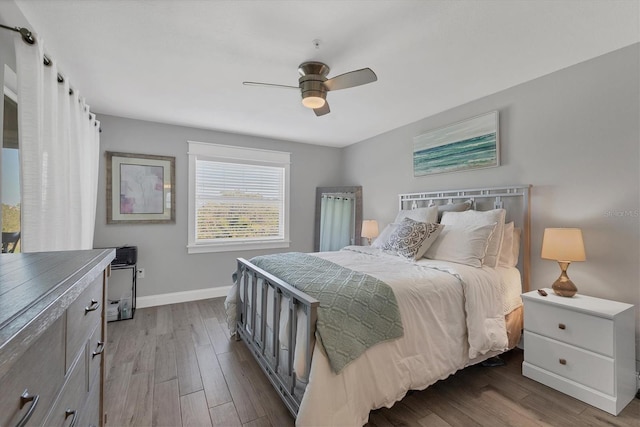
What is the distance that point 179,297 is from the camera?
12.7 ft

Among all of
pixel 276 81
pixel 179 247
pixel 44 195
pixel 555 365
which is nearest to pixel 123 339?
pixel 179 247

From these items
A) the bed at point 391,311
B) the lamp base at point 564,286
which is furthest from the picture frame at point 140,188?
the lamp base at point 564,286

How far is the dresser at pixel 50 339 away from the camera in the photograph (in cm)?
45

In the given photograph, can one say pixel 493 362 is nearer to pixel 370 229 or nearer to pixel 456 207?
pixel 456 207

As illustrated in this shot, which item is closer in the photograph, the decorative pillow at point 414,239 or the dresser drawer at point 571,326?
the dresser drawer at point 571,326

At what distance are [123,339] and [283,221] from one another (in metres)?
2.57

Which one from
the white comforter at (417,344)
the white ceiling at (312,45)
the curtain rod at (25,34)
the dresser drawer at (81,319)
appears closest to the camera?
the dresser drawer at (81,319)

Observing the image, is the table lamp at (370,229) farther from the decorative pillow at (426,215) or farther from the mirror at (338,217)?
the decorative pillow at (426,215)

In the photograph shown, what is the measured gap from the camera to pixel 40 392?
577 mm

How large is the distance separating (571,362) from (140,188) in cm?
458

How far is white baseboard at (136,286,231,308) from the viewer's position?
3.67m

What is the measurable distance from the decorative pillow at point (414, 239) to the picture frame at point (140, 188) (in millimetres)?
2953

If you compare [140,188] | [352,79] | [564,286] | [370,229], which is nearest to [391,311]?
[564,286]

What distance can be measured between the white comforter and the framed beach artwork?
A: 129cm
